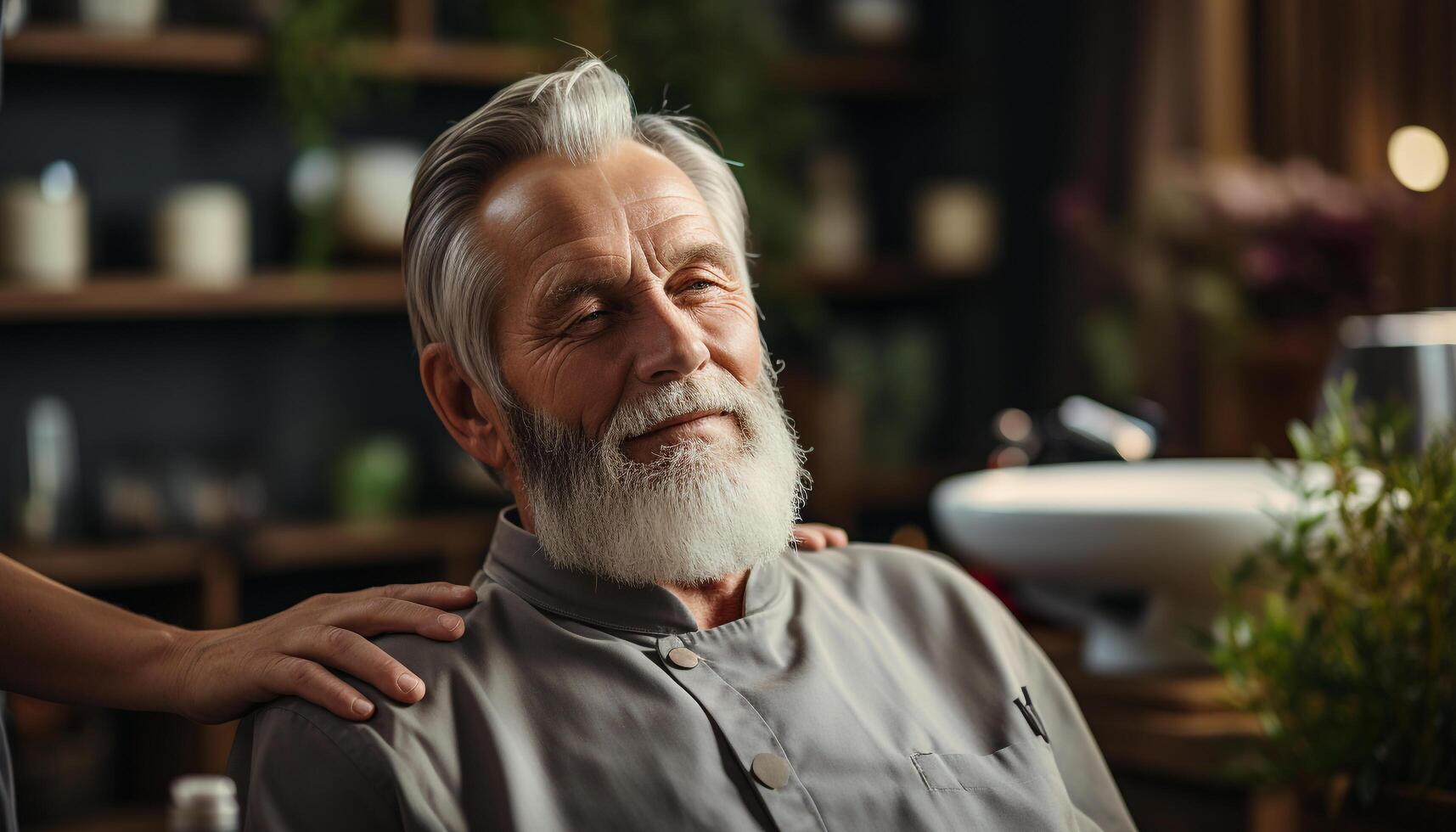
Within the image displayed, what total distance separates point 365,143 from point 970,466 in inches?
80.1

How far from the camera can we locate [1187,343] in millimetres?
3410

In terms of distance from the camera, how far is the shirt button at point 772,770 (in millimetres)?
1175

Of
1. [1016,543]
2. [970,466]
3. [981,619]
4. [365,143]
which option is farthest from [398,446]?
[981,619]

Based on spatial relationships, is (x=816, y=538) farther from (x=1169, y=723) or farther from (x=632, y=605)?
(x=1169, y=723)

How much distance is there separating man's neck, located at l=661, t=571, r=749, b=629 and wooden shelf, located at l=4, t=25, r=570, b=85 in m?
1.83

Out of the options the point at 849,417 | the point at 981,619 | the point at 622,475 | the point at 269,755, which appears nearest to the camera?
the point at 269,755

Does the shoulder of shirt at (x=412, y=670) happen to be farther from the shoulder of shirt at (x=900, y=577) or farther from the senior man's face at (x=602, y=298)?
the shoulder of shirt at (x=900, y=577)

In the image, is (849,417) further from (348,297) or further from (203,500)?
(203,500)

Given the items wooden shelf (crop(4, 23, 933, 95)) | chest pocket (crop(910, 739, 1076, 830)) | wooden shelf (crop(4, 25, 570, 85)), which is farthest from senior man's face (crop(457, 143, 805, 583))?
wooden shelf (crop(4, 25, 570, 85))

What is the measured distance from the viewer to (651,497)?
4.14ft

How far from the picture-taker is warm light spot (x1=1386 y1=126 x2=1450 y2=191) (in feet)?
9.96

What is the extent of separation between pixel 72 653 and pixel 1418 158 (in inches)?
116

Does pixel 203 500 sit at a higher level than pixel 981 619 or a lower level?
lower

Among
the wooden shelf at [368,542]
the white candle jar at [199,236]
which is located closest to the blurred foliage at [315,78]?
the white candle jar at [199,236]
